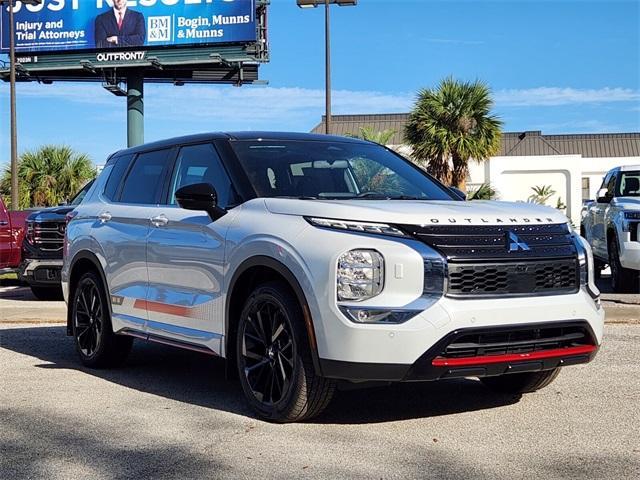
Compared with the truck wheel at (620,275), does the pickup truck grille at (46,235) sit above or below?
above

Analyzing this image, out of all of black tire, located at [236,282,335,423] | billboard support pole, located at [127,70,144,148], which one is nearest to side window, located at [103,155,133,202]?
black tire, located at [236,282,335,423]

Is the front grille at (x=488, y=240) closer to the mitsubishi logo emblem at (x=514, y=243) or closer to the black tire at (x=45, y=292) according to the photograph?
the mitsubishi logo emblem at (x=514, y=243)

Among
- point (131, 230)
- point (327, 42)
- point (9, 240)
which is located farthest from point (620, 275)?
point (327, 42)

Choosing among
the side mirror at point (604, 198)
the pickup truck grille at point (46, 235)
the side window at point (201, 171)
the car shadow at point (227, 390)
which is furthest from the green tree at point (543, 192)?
the side window at point (201, 171)

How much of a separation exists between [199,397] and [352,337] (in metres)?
1.91

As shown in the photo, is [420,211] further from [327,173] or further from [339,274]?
[327,173]

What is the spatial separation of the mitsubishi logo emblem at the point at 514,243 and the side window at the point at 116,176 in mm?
3717

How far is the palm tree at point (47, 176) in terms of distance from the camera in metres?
37.2

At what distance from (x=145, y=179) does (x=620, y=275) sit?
26.8 feet

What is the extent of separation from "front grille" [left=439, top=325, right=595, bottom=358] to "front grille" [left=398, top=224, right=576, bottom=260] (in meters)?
0.42

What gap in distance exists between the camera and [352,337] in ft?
16.2

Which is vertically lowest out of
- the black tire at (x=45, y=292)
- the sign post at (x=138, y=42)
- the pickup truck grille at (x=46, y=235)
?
the black tire at (x=45, y=292)

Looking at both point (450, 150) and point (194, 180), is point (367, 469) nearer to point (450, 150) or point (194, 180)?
point (194, 180)

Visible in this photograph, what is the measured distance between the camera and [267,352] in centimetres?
556
